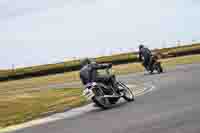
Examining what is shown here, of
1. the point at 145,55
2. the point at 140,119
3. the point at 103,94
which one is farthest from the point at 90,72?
the point at 145,55

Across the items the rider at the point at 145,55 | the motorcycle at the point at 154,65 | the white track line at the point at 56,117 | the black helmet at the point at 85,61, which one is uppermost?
→ the black helmet at the point at 85,61

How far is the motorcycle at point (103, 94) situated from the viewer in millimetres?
15444

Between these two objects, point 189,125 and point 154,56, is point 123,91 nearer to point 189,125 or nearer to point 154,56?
point 189,125

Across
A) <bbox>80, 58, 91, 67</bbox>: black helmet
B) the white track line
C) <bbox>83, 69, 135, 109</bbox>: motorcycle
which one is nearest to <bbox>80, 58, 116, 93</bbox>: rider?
<bbox>80, 58, 91, 67</bbox>: black helmet

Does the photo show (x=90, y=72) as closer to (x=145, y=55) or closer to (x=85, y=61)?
(x=85, y=61)

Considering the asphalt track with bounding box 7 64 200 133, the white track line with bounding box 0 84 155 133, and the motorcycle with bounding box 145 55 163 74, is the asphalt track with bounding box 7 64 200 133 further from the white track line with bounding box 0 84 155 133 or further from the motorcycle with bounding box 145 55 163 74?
the motorcycle with bounding box 145 55 163 74

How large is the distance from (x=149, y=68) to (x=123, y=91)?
629 inches

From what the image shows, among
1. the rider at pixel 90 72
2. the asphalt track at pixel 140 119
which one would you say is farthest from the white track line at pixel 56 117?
the rider at pixel 90 72

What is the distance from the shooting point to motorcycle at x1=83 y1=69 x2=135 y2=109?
1544cm

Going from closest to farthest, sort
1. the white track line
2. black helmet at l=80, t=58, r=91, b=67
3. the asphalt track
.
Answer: the asphalt track < the white track line < black helmet at l=80, t=58, r=91, b=67

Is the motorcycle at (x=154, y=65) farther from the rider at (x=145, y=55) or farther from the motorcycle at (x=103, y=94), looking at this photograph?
the motorcycle at (x=103, y=94)

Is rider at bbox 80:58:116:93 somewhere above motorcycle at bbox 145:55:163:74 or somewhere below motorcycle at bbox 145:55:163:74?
above

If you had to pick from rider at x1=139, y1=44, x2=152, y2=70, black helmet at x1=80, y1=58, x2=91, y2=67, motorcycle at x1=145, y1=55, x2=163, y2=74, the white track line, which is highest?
black helmet at x1=80, y1=58, x2=91, y2=67

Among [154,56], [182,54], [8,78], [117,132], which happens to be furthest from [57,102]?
[182,54]
